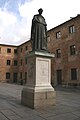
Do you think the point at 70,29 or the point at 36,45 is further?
the point at 70,29

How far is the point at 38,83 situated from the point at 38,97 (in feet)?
2.03

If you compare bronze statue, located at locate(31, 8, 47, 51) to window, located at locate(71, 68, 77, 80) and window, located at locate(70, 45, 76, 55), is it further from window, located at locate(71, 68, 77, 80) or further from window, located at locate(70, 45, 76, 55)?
window, located at locate(70, 45, 76, 55)

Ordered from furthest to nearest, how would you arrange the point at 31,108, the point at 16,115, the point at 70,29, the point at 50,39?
the point at 50,39
the point at 70,29
the point at 31,108
the point at 16,115

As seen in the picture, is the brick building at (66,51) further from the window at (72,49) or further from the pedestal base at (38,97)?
the pedestal base at (38,97)

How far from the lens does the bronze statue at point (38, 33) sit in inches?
306

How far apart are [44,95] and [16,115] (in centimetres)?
187

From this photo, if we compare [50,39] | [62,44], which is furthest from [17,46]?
[62,44]

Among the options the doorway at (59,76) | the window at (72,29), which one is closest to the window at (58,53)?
the doorway at (59,76)

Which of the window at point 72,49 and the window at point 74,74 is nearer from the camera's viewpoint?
the window at point 74,74

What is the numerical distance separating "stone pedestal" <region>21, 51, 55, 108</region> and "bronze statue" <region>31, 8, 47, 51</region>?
0.44m

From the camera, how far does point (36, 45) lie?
25.4ft

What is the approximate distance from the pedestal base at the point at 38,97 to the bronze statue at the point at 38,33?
1.92 metres

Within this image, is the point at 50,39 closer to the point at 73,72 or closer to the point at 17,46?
the point at 73,72

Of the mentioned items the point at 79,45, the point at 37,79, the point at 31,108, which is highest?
the point at 79,45
